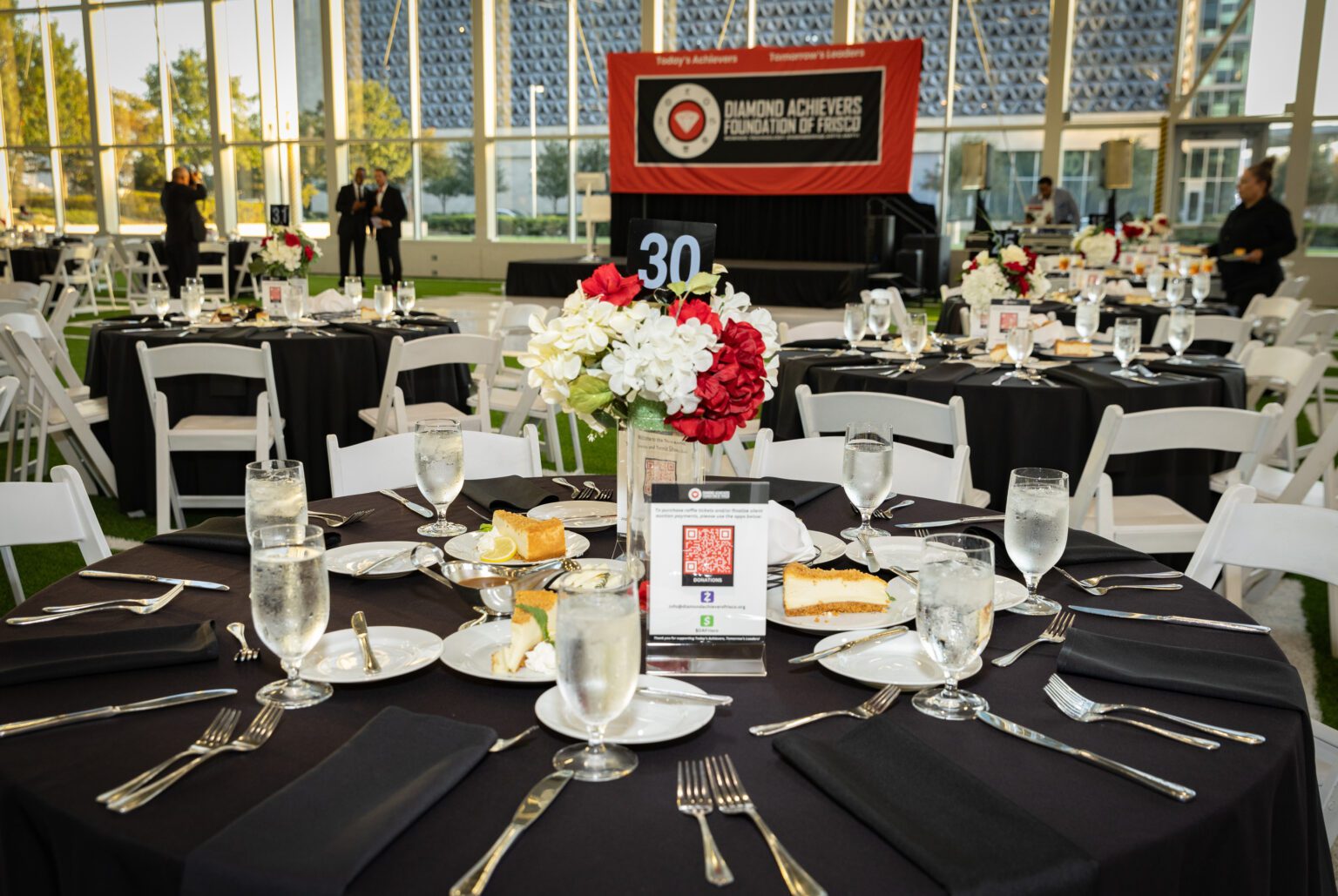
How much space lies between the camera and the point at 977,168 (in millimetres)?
13977

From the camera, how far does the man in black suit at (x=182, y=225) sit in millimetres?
12898

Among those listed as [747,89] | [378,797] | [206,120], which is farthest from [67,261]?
[378,797]

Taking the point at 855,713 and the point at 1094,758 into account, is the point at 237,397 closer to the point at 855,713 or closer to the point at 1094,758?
the point at 855,713

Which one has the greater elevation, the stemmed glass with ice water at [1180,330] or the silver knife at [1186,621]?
the stemmed glass with ice water at [1180,330]

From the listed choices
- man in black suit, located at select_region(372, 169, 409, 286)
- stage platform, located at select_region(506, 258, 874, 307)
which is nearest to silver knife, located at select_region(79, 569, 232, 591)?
stage platform, located at select_region(506, 258, 874, 307)

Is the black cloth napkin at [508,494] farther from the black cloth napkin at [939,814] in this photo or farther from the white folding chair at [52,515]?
the black cloth napkin at [939,814]

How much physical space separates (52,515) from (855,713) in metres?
1.49

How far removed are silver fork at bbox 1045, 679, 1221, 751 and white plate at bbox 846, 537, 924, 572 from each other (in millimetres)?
440

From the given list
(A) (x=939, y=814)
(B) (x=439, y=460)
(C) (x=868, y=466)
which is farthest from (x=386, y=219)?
(A) (x=939, y=814)

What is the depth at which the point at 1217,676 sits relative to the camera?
1.34 meters

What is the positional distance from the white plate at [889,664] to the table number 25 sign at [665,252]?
625 mm

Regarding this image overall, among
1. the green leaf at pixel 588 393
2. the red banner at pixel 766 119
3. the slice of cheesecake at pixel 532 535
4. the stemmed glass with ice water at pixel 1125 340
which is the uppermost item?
the red banner at pixel 766 119

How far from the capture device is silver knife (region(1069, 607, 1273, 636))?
1535 millimetres

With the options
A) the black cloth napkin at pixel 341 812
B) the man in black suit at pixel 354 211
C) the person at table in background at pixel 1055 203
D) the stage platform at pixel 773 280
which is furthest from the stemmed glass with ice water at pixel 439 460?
the man in black suit at pixel 354 211
